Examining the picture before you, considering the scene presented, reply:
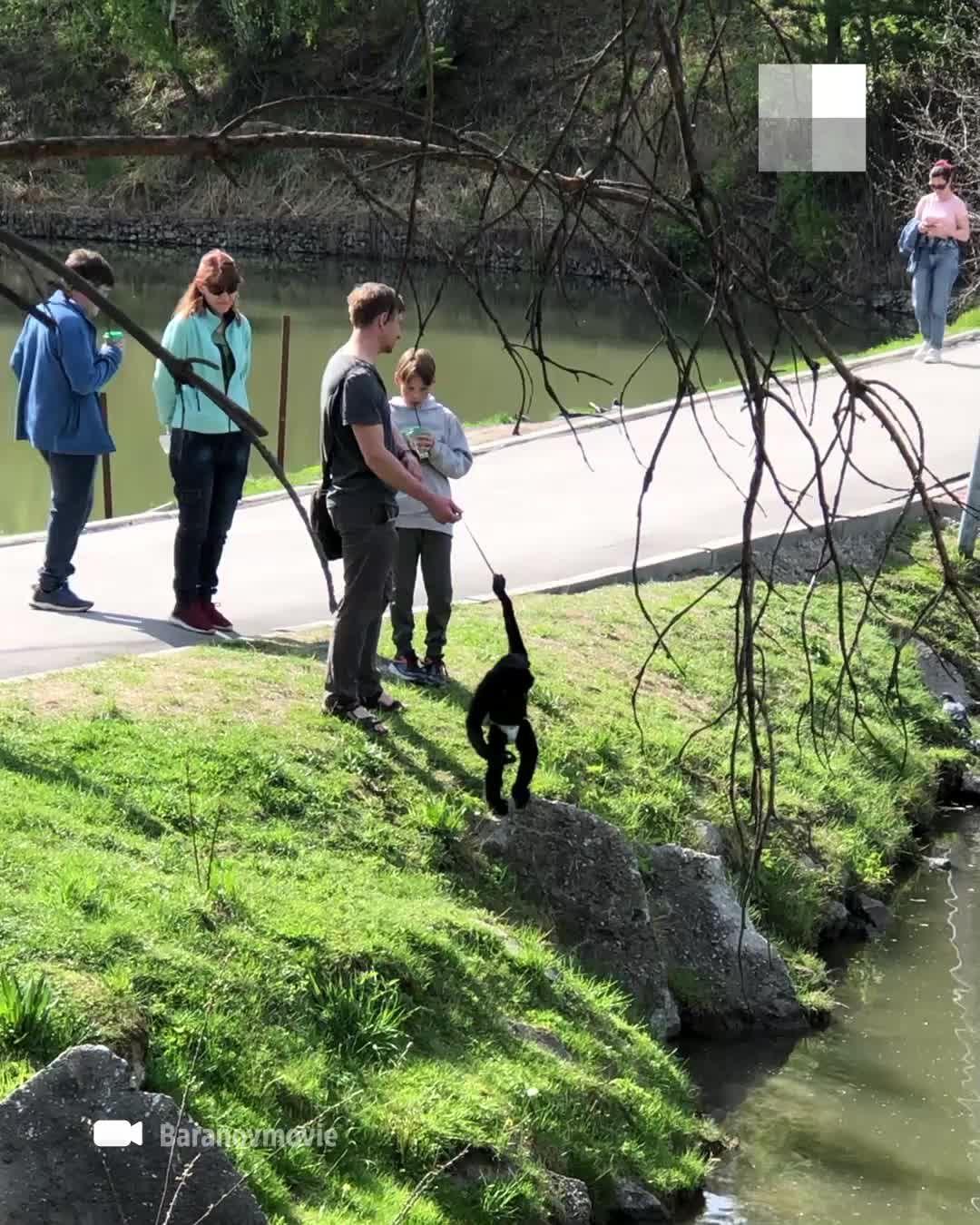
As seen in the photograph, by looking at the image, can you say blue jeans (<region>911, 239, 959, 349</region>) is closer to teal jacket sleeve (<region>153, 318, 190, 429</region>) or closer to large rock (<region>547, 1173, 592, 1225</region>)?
teal jacket sleeve (<region>153, 318, 190, 429</region>)

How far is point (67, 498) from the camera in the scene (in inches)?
385

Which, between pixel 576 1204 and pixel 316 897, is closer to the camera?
pixel 576 1204

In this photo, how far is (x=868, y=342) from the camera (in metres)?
31.4

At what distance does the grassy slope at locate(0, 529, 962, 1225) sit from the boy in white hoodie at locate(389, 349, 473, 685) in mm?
387

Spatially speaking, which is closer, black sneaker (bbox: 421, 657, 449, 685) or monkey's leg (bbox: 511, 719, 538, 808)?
monkey's leg (bbox: 511, 719, 538, 808)

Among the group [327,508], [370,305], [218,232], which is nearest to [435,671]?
[327,508]

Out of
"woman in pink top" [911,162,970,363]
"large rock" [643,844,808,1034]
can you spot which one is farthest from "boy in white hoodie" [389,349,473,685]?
"woman in pink top" [911,162,970,363]

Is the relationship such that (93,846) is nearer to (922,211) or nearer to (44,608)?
(44,608)

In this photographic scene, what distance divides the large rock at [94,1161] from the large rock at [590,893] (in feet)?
10.3

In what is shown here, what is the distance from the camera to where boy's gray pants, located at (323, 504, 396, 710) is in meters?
7.58

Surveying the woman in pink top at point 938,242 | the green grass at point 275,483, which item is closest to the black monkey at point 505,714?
the green grass at point 275,483

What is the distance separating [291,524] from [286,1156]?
7621 millimetres

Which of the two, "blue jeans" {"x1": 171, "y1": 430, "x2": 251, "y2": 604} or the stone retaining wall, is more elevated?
the stone retaining wall

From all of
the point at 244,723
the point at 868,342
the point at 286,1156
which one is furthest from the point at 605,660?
the point at 868,342
